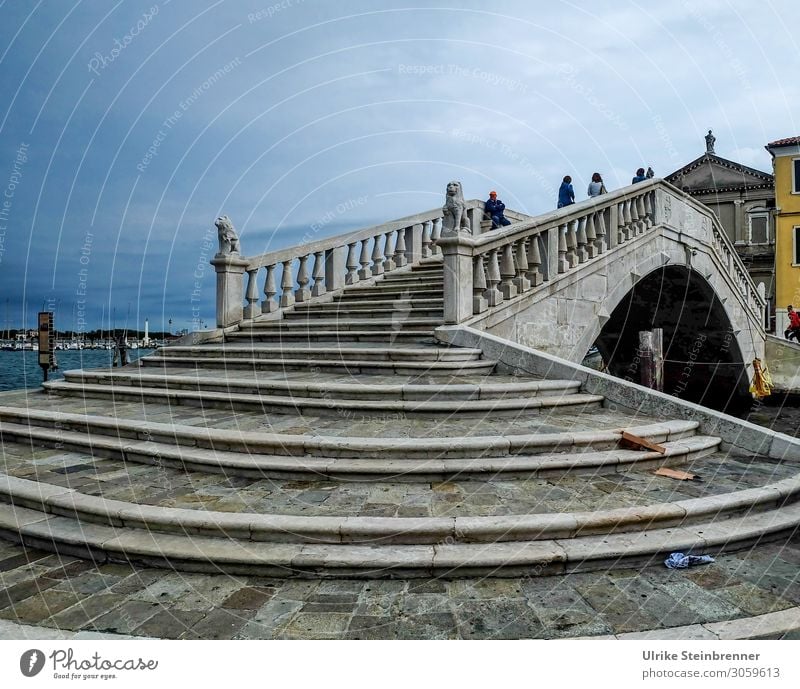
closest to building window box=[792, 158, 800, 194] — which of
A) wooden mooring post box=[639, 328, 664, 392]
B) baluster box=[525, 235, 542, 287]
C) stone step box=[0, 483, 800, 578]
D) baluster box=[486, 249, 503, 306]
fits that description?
wooden mooring post box=[639, 328, 664, 392]

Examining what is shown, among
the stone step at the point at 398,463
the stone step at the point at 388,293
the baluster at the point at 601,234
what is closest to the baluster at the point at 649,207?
the baluster at the point at 601,234

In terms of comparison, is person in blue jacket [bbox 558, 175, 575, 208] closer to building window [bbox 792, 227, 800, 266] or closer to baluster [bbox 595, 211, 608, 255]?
baluster [bbox 595, 211, 608, 255]

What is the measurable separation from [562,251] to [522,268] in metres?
1.08

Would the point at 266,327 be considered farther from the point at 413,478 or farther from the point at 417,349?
the point at 413,478

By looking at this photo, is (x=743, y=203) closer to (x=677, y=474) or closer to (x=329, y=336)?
(x=329, y=336)

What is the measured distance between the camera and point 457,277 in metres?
7.80

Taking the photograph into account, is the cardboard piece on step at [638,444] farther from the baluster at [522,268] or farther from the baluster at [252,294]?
the baluster at [252,294]

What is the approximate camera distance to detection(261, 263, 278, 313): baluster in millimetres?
10758

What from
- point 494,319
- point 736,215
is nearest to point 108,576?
point 494,319

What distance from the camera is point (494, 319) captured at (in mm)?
8227

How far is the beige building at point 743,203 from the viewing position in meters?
32.9

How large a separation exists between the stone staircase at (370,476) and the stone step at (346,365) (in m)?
0.03

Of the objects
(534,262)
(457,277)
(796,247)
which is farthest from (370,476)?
(796,247)

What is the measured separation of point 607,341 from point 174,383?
1849 cm
